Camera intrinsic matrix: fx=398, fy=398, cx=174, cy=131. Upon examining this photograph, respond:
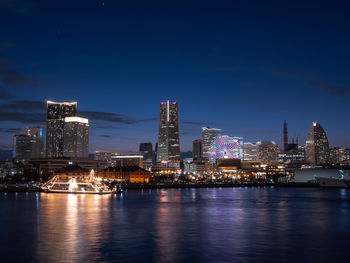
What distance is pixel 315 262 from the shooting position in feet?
84.0

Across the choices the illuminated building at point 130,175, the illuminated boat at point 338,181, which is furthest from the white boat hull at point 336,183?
the illuminated building at point 130,175

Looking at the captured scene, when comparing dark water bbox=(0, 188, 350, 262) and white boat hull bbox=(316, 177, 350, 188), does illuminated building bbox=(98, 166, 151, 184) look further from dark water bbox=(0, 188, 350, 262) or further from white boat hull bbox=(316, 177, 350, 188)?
dark water bbox=(0, 188, 350, 262)

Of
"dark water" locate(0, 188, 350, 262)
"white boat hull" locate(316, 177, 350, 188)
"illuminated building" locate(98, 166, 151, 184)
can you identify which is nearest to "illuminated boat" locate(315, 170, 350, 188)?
"white boat hull" locate(316, 177, 350, 188)

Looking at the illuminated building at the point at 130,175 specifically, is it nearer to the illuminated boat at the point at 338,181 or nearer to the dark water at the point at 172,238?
the illuminated boat at the point at 338,181

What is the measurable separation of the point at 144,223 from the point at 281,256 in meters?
20.6

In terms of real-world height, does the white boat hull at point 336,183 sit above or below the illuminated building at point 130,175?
below

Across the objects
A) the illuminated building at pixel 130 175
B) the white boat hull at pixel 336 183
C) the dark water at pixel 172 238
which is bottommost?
the white boat hull at pixel 336 183

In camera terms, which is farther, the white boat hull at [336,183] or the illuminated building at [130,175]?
the illuminated building at [130,175]

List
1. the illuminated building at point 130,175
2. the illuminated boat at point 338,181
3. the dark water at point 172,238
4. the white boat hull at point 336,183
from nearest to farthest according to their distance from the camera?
1. the dark water at point 172,238
2. the white boat hull at point 336,183
3. the illuminated boat at point 338,181
4. the illuminated building at point 130,175

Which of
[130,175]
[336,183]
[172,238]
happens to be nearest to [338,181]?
[336,183]

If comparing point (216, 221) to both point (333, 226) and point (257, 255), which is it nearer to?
point (333, 226)

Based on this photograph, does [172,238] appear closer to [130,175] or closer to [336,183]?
[336,183]

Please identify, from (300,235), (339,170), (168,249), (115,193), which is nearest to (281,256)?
(168,249)

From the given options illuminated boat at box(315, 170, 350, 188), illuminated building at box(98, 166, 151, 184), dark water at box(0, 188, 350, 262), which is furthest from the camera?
illuminated building at box(98, 166, 151, 184)
